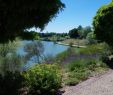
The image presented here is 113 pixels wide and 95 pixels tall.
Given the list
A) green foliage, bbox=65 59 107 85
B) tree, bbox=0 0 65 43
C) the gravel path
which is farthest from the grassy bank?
tree, bbox=0 0 65 43

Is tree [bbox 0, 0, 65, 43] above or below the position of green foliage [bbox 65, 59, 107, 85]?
above

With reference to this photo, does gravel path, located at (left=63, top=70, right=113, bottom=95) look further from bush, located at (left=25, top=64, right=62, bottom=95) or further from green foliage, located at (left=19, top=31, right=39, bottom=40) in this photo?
green foliage, located at (left=19, top=31, right=39, bottom=40)

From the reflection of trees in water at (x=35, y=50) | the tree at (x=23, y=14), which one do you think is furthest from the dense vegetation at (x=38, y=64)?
the reflection of trees in water at (x=35, y=50)

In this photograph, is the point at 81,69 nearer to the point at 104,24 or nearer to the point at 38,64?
the point at 38,64

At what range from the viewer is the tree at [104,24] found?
65.0ft

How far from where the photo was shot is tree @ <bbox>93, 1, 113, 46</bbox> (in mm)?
19806

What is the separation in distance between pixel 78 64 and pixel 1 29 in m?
8.85

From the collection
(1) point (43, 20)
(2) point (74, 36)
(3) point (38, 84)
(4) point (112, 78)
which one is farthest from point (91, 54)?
(2) point (74, 36)

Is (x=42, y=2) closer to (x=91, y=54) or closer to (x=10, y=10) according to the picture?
(x=10, y=10)

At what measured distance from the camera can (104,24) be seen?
65.7 ft

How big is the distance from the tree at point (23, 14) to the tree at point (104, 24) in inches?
472

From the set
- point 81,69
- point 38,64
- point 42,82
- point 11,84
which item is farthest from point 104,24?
point 11,84

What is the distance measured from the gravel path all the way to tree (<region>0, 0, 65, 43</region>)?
144 inches

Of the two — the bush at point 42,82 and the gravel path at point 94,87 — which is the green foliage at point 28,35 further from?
the gravel path at point 94,87
